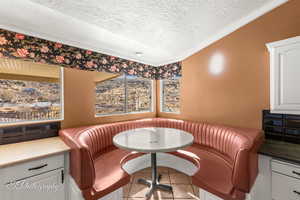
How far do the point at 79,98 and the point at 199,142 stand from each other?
237 cm

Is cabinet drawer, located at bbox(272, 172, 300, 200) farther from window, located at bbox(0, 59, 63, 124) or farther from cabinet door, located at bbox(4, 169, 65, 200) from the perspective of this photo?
window, located at bbox(0, 59, 63, 124)

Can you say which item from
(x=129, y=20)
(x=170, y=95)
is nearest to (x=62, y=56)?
(x=129, y=20)

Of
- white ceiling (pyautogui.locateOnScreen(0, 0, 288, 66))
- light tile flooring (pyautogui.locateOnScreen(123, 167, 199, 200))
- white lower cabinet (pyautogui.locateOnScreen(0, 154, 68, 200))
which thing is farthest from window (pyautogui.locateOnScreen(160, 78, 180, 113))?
white lower cabinet (pyautogui.locateOnScreen(0, 154, 68, 200))

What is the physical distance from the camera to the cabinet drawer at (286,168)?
46.2 inches

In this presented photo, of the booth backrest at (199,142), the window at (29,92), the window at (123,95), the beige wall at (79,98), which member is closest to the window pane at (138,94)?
the window at (123,95)

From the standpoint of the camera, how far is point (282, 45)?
4.64 ft

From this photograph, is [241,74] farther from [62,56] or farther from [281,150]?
[62,56]

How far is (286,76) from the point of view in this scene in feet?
4.63

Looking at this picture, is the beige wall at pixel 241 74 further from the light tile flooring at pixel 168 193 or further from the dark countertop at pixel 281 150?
the light tile flooring at pixel 168 193

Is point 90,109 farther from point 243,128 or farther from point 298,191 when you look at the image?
point 298,191

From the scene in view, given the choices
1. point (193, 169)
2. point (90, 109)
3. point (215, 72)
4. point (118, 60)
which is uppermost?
point (118, 60)

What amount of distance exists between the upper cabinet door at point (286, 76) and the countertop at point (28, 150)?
2.62m

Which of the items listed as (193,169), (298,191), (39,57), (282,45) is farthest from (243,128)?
(39,57)

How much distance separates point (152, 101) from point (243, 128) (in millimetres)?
2132
